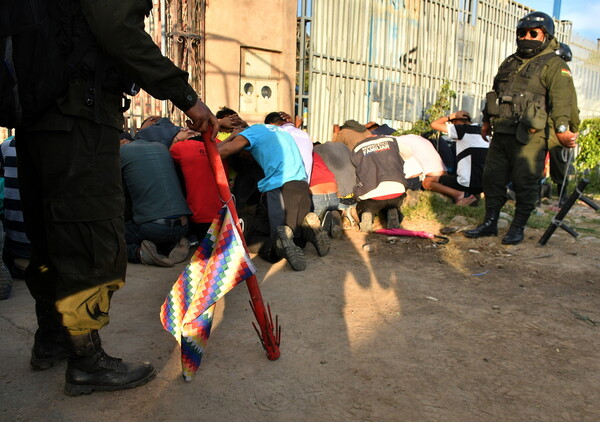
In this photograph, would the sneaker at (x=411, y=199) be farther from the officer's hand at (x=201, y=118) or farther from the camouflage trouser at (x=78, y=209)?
the camouflage trouser at (x=78, y=209)

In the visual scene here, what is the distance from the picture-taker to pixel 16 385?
2.02 metres

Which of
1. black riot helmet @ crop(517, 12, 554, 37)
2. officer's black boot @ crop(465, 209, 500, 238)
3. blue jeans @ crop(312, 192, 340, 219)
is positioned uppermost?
black riot helmet @ crop(517, 12, 554, 37)

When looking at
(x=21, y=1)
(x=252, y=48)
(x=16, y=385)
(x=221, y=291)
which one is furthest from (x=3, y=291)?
(x=252, y=48)

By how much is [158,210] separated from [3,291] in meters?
1.27

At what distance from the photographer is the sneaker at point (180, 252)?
396 centimetres

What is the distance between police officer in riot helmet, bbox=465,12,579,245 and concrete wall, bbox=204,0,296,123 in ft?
12.9

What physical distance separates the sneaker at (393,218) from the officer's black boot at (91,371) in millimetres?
3602

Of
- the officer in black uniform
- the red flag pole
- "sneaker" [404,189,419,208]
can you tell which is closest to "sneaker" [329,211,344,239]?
"sneaker" [404,189,419,208]

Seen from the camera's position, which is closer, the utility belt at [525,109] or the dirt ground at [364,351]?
the dirt ground at [364,351]

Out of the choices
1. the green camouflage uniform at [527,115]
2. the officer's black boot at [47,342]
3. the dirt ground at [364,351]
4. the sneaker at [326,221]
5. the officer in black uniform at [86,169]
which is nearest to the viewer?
the officer in black uniform at [86,169]

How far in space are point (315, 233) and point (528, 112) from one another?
228 cm

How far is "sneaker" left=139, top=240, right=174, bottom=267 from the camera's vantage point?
3.86 metres

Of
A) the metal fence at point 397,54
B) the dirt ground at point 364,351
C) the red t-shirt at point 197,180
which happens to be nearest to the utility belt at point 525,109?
the dirt ground at point 364,351

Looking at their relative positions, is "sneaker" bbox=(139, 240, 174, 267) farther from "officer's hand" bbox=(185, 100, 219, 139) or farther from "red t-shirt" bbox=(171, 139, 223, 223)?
"officer's hand" bbox=(185, 100, 219, 139)
